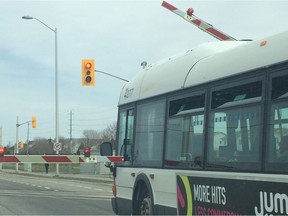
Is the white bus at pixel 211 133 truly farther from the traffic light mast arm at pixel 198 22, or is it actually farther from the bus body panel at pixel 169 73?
the traffic light mast arm at pixel 198 22

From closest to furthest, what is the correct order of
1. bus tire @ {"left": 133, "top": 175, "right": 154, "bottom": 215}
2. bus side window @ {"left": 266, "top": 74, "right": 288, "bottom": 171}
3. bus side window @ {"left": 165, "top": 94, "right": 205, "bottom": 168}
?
bus side window @ {"left": 266, "top": 74, "right": 288, "bottom": 171} → bus side window @ {"left": 165, "top": 94, "right": 205, "bottom": 168} → bus tire @ {"left": 133, "top": 175, "right": 154, "bottom": 215}

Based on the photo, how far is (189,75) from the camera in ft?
22.1

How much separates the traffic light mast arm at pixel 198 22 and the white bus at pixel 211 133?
7263 mm

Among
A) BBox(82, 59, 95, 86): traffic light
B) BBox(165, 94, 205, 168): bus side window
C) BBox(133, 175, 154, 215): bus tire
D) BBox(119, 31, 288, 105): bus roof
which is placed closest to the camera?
BBox(119, 31, 288, 105): bus roof

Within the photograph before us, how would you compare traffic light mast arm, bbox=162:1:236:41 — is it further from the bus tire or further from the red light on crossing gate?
the bus tire

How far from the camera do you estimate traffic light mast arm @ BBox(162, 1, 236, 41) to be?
1527cm

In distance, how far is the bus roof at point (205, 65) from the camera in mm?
5062

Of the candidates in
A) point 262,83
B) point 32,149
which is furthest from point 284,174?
point 32,149

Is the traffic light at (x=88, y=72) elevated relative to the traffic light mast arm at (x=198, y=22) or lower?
lower

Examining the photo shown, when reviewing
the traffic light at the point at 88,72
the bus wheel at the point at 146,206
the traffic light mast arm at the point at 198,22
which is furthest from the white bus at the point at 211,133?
the traffic light at the point at 88,72

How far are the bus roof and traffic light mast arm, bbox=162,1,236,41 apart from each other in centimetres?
677

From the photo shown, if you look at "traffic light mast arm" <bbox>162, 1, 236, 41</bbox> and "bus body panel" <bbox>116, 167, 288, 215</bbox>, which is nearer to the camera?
"bus body panel" <bbox>116, 167, 288, 215</bbox>

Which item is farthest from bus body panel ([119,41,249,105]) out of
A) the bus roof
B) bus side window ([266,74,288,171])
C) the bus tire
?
the bus tire

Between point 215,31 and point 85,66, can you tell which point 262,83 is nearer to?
point 215,31
